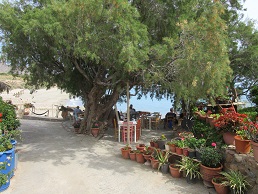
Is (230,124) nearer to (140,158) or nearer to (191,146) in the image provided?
(191,146)

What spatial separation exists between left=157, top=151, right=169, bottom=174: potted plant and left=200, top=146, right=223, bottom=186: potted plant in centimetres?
105

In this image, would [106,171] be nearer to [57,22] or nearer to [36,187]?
[36,187]

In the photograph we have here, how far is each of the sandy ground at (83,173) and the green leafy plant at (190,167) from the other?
0.22 meters

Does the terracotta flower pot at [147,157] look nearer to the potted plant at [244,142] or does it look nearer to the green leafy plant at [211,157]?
the green leafy plant at [211,157]

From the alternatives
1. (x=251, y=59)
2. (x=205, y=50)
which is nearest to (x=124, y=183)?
(x=205, y=50)

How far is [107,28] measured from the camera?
6270mm

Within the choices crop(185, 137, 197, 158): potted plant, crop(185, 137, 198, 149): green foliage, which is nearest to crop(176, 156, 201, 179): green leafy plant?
crop(185, 137, 197, 158): potted plant

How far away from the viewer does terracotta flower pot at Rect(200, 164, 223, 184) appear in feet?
16.4

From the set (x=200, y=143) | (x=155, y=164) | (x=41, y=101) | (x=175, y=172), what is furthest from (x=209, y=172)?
(x=41, y=101)

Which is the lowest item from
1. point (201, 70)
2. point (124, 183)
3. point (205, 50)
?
point (124, 183)

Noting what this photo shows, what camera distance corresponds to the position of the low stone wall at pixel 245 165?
4.41 m

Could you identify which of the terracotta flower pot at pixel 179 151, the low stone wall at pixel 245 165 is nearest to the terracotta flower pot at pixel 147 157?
the terracotta flower pot at pixel 179 151

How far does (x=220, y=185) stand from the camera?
15.4 ft

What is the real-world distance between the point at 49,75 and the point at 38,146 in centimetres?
321
